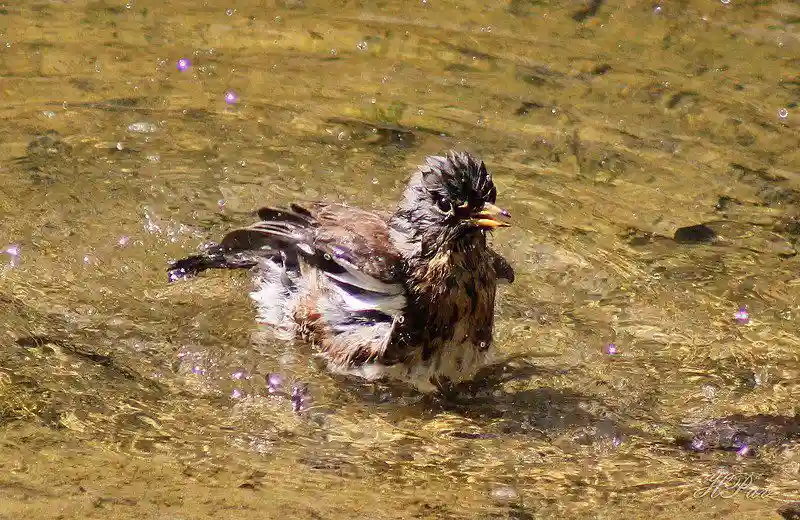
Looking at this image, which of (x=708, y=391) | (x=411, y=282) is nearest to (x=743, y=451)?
(x=708, y=391)

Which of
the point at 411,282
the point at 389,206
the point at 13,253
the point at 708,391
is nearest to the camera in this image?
the point at 411,282

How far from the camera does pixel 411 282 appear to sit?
571cm

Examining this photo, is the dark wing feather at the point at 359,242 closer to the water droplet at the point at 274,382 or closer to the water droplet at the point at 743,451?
the water droplet at the point at 274,382

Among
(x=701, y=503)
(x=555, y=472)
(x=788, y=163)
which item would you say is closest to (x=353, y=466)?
(x=555, y=472)

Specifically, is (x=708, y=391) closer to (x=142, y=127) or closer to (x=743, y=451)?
(x=743, y=451)

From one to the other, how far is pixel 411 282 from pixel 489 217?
0.57 m

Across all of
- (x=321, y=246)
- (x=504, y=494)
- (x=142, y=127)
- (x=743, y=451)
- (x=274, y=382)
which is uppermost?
(x=142, y=127)

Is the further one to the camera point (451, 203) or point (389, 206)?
point (389, 206)

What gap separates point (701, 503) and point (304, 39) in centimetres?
549

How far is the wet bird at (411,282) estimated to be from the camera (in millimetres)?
5621

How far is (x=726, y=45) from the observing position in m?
8.83

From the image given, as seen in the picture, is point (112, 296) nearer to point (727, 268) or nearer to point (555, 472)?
point (555, 472)

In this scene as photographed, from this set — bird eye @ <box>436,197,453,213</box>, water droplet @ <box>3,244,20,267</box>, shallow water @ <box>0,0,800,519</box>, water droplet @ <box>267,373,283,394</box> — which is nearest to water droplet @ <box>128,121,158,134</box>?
shallow water @ <box>0,0,800,519</box>

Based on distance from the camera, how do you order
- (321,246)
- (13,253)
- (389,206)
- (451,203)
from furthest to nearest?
(389,206) → (13,253) → (321,246) → (451,203)
